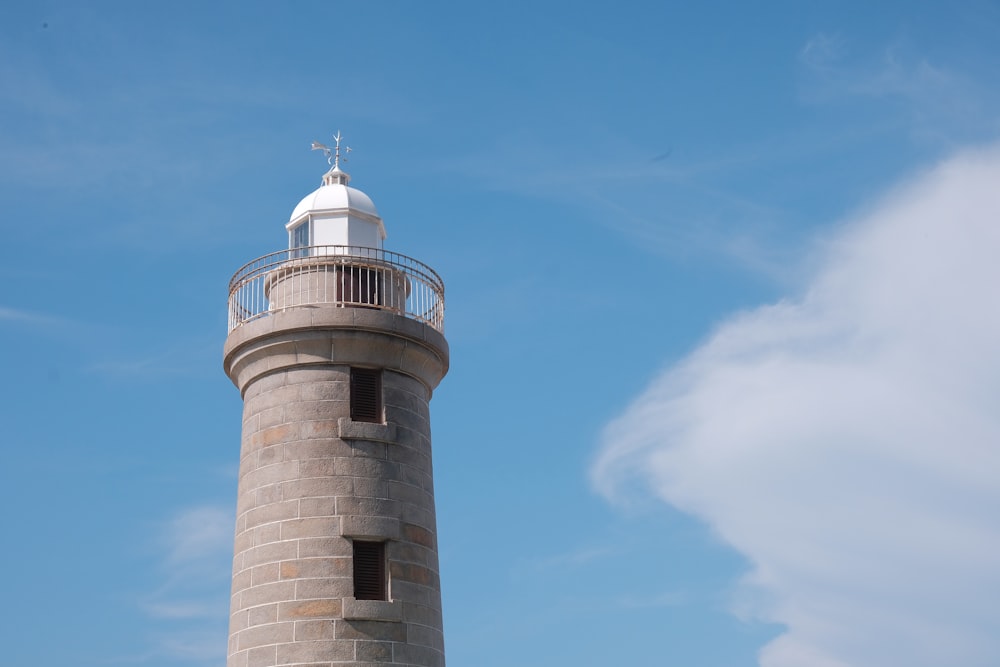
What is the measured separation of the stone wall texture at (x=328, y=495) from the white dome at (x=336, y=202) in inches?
95.8

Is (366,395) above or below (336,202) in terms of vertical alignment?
below

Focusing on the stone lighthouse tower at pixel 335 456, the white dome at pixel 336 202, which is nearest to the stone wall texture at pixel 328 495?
the stone lighthouse tower at pixel 335 456

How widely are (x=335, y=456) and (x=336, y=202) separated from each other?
193 inches

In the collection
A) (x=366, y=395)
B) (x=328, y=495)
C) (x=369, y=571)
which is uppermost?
(x=366, y=395)

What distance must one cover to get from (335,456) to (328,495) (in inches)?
26.2

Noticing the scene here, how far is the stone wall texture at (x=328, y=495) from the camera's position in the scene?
21656 mm

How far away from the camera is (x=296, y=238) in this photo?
25.0 metres

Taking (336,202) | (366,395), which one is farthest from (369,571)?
(336,202)

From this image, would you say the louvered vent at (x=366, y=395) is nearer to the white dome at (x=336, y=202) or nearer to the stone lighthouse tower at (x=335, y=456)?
the stone lighthouse tower at (x=335, y=456)

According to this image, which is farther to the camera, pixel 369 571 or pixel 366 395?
pixel 366 395

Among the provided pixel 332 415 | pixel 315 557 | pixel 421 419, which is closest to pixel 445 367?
pixel 421 419

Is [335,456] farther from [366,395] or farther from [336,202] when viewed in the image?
[336,202]

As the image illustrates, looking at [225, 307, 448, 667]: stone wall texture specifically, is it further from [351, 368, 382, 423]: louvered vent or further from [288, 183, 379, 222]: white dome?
[288, 183, 379, 222]: white dome

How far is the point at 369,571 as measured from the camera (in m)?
22.2
